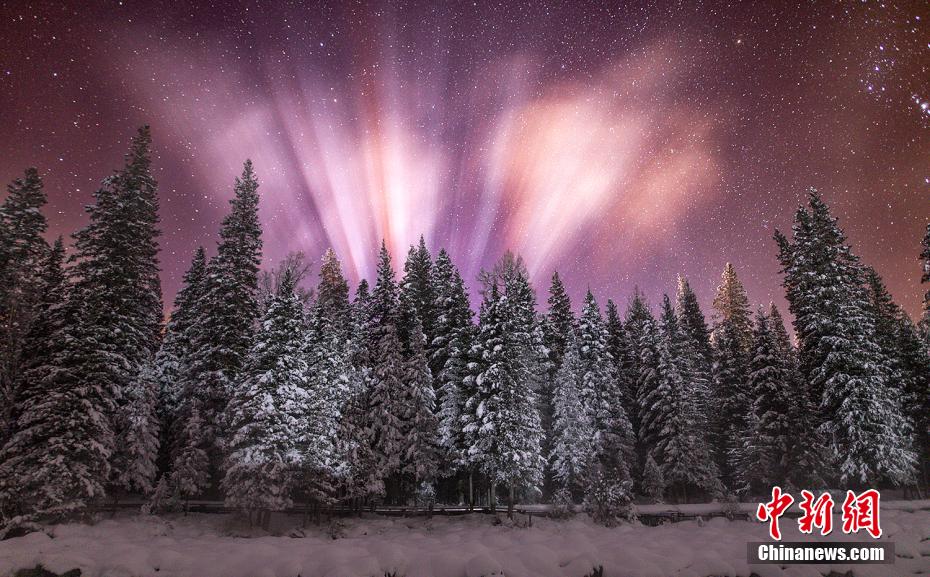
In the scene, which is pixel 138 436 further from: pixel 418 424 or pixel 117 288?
pixel 418 424

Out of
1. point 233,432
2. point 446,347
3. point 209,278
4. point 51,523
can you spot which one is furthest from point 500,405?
point 51,523

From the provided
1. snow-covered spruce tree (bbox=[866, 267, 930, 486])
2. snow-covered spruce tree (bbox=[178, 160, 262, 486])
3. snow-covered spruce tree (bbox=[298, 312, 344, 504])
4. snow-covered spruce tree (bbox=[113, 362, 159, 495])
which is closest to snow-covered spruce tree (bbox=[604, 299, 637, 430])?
snow-covered spruce tree (bbox=[866, 267, 930, 486])

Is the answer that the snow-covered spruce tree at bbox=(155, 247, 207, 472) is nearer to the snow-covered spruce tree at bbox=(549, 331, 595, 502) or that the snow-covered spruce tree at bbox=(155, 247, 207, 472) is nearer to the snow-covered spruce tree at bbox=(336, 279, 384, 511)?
the snow-covered spruce tree at bbox=(336, 279, 384, 511)

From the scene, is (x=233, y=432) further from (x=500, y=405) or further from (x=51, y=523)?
(x=500, y=405)

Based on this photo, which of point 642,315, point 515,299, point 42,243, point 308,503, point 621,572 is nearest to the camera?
point 621,572

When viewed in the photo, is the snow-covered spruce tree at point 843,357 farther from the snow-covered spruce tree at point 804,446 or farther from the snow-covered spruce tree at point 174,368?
the snow-covered spruce tree at point 174,368

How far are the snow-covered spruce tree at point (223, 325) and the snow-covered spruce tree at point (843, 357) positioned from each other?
123 ft

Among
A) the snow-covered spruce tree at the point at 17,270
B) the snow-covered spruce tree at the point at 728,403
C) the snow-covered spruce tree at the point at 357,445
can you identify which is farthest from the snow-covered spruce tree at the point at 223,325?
the snow-covered spruce tree at the point at 728,403

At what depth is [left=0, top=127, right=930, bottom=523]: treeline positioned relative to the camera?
1029 inches

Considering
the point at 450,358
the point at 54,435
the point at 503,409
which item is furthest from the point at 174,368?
the point at 503,409

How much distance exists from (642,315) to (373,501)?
3278 centimetres

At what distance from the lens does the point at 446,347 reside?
39844mm

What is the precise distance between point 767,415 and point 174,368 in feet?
138

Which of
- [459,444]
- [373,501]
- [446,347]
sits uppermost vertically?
[446,347]
